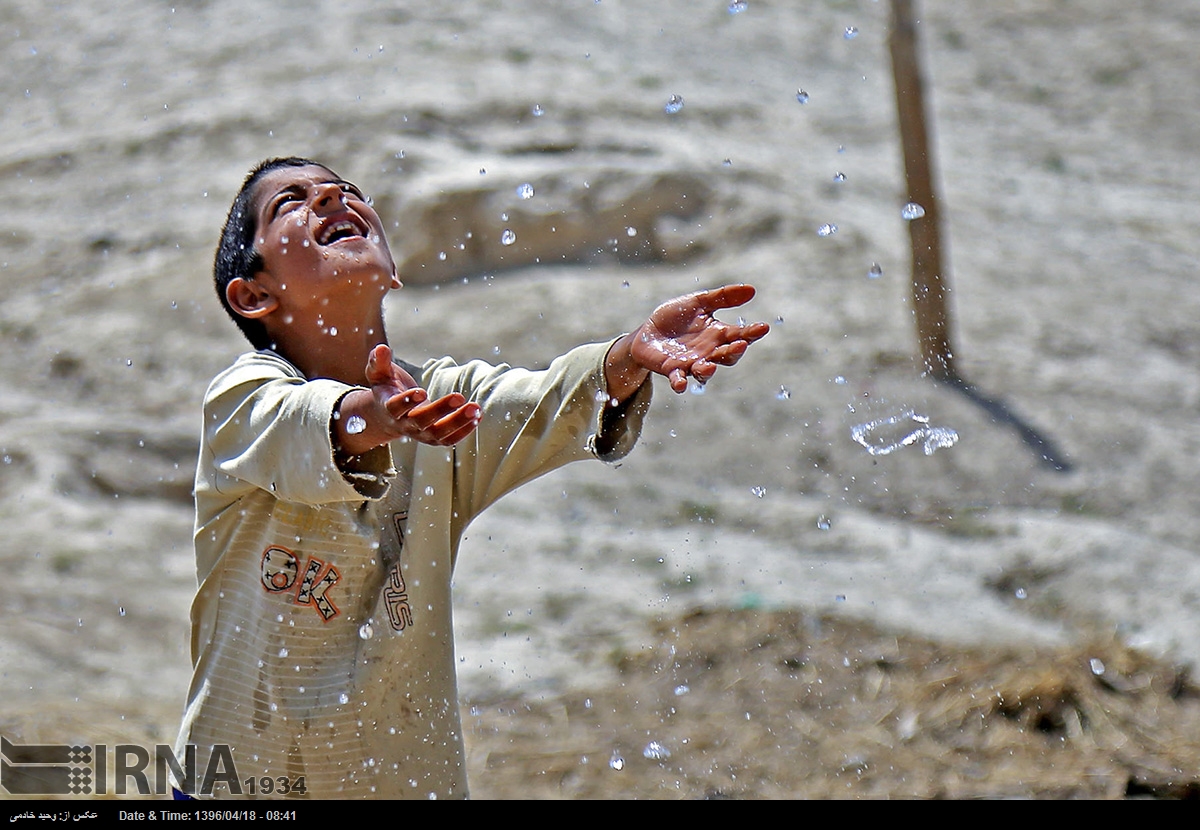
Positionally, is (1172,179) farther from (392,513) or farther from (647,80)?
(392,513)

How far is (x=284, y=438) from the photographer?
73.6 inches

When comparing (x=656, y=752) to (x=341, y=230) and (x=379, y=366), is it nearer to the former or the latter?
(x=341, y=230)

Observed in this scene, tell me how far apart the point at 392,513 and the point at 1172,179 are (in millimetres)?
7060

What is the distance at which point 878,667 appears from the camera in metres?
4.39

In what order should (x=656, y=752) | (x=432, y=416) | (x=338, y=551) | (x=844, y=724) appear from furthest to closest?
(x=844, y=724), (x=656, y=752), (x=338, y=551), (x=432, y=416)

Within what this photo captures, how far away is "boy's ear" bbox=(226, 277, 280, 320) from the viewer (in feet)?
7.27

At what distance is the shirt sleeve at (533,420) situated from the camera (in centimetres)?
209

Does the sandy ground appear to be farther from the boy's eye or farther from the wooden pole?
the boy's eye

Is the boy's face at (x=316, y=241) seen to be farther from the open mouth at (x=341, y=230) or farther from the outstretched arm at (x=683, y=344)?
the outstretched arm at (x=683, y=344)

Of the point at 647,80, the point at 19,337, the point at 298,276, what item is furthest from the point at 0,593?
the point at 647,80

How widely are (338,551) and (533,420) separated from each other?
40cm

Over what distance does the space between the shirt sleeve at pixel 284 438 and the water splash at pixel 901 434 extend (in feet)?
14.1

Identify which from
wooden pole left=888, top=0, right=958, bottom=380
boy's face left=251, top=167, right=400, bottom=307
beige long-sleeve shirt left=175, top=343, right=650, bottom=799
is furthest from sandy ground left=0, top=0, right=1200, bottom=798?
boy's face left=251, top=167, right=400, bottom=307

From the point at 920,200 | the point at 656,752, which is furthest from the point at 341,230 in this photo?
the point at 920,200
